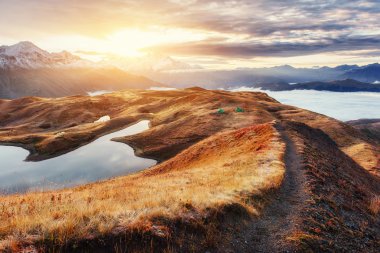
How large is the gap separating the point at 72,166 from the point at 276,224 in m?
51.0

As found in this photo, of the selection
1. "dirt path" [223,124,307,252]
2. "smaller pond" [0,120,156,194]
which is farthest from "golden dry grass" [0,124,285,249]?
"smaller pond" [0,120,156,194]

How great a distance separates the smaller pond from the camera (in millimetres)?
50656

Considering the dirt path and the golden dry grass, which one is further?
the dirt path

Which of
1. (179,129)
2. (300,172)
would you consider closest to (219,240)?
(300,172)

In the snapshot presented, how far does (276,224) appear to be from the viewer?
51.3 feet

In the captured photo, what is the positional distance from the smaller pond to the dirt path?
34.9m

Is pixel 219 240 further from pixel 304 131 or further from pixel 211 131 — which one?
pixel 211 131

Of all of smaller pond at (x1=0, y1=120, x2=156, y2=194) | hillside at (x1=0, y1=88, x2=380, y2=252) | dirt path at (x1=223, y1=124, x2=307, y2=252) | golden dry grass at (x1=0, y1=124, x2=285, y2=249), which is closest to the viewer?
golden dry grass at (x1=0, y1=124, x2=285, y2=249)

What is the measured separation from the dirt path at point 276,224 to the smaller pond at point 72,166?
115 feet

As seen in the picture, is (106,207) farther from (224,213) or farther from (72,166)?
(72,166)

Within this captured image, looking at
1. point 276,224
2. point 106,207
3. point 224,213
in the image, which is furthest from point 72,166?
point 276,224

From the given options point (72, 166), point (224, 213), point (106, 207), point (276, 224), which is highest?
point (106, 207)

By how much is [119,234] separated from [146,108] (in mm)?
107352

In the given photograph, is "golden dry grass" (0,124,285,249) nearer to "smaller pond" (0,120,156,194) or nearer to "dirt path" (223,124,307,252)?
"dirt path" (223,124,307,252)
